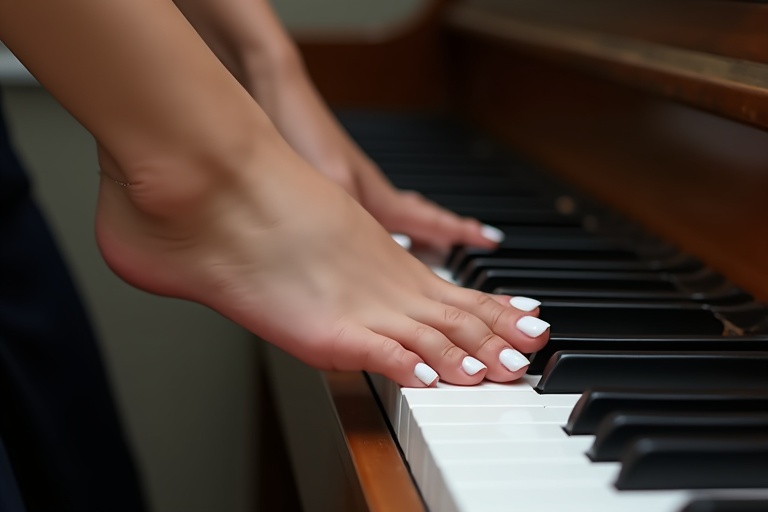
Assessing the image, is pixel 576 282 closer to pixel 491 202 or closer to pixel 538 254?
pixel 538 254

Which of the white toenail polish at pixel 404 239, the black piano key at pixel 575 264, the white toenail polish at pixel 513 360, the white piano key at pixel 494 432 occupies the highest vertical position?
the white piano key at pixel 494 432

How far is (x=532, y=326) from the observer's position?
0.61 meters

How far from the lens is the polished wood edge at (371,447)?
475mm

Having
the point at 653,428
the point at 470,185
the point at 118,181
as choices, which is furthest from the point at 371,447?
the point at 470,185

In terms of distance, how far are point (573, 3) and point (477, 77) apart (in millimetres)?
414

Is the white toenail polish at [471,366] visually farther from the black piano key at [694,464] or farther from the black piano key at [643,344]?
the black piano key at [694,464]

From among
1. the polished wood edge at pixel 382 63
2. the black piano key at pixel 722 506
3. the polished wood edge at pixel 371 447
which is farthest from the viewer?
the polished wood edge at pixel 382 63

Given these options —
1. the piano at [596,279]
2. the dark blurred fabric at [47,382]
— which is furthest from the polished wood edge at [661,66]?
the dark blurred fabric at [47,382]

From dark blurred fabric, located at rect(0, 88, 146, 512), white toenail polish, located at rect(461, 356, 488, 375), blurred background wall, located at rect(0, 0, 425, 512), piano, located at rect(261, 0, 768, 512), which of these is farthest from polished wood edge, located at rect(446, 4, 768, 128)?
blurred background wall, located at rect(0, 0, 425, 512)

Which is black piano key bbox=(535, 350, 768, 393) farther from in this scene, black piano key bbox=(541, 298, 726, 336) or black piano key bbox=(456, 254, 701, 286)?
black piano key bbox=(456, 254, 701, 286)

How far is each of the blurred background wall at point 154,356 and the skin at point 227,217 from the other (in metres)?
1.02

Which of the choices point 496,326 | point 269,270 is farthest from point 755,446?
point 269,270

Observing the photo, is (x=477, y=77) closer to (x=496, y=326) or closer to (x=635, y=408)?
(x=496, y=326)

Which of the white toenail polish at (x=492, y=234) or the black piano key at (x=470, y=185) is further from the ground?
the white toenail polish at (x=492, y=234)
